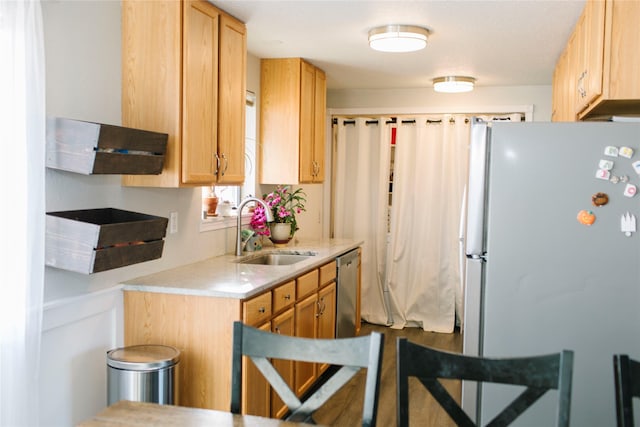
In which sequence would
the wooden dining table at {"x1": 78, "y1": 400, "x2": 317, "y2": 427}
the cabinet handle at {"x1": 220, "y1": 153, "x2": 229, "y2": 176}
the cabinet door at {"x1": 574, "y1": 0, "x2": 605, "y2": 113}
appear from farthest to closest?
the cabinet handle at {"x1": 220, "y1": 153, "x2": 229, "y2": 176}, the cabinet door at {"x1": 574, "y1": 0, "x2": 605, "y2": 113}, the wooden dining table at {"x1": 78, "y1": 400, "x2": 317, "y2": 427}

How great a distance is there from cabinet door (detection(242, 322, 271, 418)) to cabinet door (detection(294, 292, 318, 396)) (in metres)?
0.46

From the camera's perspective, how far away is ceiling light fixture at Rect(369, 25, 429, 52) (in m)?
3.53

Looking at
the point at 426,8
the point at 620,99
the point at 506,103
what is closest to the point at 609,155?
the point at 620,99

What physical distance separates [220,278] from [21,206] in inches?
46.3

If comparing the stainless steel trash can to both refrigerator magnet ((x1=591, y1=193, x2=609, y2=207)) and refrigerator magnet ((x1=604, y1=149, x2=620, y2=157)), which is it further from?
refrigerator magnet ((x1=604, y1=149, x2=620, y2=157))

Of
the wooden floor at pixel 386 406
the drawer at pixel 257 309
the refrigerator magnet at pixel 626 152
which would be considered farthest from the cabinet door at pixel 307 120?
the refrigerator magnet at pixel 626 152

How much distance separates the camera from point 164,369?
8.55ft

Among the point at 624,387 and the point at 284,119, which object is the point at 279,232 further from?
the point at 624,387

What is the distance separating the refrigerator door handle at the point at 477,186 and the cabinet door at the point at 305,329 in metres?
1.20

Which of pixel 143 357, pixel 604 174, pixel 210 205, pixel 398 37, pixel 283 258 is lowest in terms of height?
pixel 143 357

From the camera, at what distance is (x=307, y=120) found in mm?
4703

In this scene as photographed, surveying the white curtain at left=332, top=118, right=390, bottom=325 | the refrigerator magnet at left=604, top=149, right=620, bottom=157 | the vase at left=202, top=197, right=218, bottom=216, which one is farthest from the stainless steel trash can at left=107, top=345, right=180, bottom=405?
the white curtain at left=332, top=118, right=390, bottom=325

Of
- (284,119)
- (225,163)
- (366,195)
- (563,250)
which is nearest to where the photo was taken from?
(563,250)

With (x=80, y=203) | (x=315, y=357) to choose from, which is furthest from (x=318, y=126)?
(x=315, y=357)
